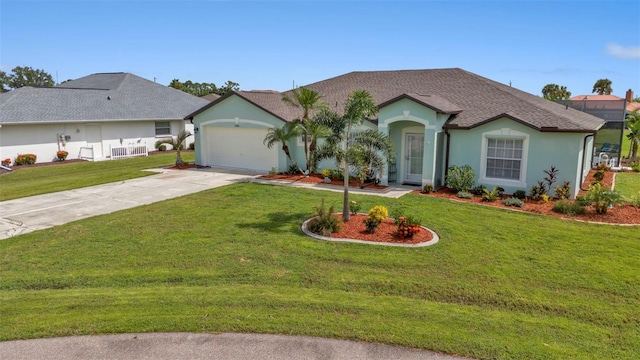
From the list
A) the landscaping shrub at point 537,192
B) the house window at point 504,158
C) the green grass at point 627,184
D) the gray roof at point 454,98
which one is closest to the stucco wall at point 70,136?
the gray roof at point 454,98

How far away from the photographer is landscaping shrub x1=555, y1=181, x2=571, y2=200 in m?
15.1

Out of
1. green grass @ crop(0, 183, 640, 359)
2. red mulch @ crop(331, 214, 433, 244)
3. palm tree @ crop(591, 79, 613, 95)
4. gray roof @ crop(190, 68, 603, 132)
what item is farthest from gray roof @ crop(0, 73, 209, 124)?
palm tree @ crop(591, 79, 613, 95)

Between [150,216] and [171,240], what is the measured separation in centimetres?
267

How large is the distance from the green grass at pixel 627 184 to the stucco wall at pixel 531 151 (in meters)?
2.65

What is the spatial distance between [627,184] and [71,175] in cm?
2632

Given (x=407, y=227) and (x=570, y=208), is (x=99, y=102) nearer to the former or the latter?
(x=407, y=227)

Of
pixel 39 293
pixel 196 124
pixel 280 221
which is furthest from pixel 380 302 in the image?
pixel 196 124

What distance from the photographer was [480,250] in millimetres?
10031

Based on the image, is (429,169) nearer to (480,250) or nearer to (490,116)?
(490,116)

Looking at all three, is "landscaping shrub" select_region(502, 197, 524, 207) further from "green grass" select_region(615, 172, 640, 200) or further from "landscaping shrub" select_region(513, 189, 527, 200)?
"green grass" select_region(615, 172, 640, 200)

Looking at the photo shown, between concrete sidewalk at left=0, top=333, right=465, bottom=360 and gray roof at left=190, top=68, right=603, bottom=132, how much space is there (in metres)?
11.9

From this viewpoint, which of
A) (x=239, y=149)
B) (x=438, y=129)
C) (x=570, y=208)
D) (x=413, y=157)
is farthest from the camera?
(x=239, y=149)

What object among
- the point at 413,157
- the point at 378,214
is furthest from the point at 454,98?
the point at 378,214

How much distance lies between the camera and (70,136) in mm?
27406
